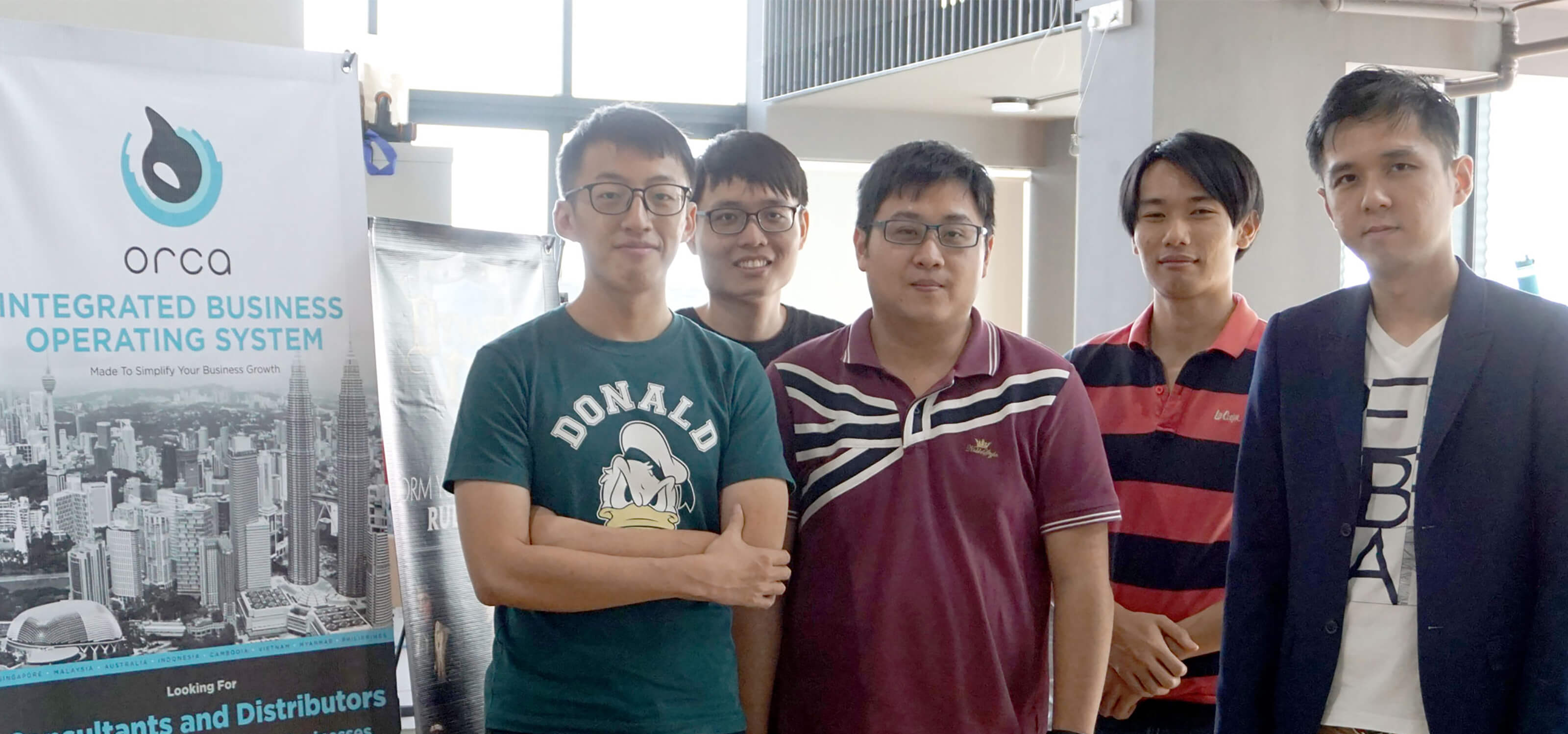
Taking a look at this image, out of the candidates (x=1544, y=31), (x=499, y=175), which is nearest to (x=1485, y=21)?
(x=1544, y=31)

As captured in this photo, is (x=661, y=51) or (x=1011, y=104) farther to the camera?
(x=661, y=51)

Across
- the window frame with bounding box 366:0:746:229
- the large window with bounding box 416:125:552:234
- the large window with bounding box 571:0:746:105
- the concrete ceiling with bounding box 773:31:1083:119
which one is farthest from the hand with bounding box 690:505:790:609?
the large window with bounding box 571:0:746:105

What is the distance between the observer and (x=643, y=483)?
5.59 feet

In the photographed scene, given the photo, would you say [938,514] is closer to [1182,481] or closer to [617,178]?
[1182,481]

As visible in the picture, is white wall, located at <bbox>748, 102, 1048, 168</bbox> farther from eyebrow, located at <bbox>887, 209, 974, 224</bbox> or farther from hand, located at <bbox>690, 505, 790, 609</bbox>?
hand, located at <bbox>690, 505, 790, 609</bbox>

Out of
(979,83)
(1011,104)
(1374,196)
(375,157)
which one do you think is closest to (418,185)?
(375,157)

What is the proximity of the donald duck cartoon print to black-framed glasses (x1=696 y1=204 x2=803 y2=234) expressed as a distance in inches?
27.8

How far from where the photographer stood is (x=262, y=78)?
87.4 inches

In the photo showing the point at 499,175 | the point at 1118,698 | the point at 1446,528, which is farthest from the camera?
the point at 499,175

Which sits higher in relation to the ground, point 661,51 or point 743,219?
point 661,51

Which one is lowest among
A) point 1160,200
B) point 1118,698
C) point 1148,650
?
point 1118,698

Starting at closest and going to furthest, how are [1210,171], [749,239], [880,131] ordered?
[1210,171] < [749,239] < [880,131]

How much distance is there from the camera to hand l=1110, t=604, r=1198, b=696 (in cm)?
186

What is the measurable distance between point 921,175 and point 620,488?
26.2 inches
